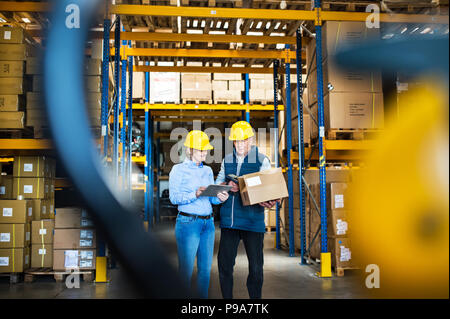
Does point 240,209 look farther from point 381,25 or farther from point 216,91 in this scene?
point 216,91

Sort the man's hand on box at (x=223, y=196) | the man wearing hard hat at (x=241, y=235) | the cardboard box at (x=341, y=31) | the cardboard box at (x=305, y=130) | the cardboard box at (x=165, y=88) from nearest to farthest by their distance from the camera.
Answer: the man's hand on box at (x=223, y=196), the man wearing hard hat at (x=241, y=235), the cardboard box at (x=341, y=31), the cardboard box at (x=305, y=130), the cardboard box at (x=165, y=88)

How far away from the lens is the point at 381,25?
562cm

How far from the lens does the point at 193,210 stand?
317 centimetres

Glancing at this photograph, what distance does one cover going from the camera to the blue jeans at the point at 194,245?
3127 mm

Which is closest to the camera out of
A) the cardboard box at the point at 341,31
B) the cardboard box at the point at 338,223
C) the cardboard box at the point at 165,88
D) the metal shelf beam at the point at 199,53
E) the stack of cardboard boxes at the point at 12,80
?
the stack of cardboard boxes at the point at 12,80

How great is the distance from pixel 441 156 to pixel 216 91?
9.58 meters

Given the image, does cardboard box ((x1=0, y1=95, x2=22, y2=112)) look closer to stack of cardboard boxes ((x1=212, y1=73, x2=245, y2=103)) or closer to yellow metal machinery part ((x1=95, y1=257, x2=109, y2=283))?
yellow metal machinery part ((x1=95, y1=257, x2=109, y2=283))

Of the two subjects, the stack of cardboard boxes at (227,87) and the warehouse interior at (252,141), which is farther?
the stack of cardboard boxes at (227,87)

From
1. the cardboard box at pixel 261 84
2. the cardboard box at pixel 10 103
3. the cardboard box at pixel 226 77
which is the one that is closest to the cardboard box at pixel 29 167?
the cardboard box at pixel 10 103

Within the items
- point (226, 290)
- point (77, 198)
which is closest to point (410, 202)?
point (77, 198)

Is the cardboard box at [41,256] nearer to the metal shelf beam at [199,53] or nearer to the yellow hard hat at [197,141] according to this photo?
the metal shelf beam at [199,53]

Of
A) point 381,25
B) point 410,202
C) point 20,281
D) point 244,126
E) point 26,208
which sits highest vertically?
point 381,25

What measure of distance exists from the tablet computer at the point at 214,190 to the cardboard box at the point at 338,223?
3071 millimetres

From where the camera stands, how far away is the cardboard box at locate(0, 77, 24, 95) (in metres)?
5.01
